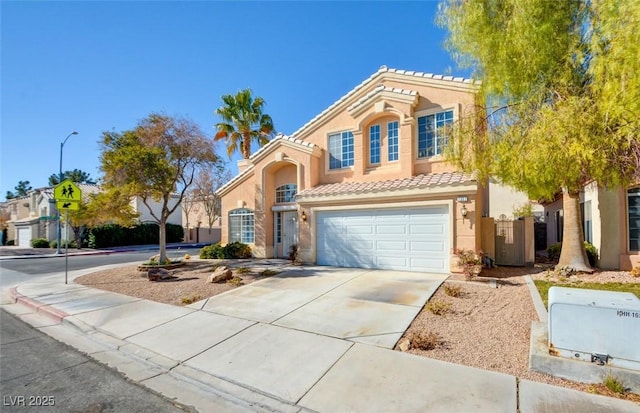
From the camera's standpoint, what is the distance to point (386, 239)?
488 inches

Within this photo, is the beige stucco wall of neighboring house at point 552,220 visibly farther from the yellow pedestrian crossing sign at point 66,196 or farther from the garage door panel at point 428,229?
the yellow pedestrian crossing sign at point 66,196

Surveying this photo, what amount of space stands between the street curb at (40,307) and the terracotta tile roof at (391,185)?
9.34 metres

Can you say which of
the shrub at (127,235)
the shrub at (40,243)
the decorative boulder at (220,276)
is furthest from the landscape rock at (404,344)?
the shrub at (40,243)

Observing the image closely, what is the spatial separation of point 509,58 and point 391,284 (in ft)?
24.0

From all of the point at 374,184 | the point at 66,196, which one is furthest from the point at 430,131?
the point at 66,196

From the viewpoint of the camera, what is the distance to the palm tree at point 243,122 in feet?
70.6

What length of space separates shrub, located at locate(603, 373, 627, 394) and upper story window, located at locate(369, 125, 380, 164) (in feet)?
36.7

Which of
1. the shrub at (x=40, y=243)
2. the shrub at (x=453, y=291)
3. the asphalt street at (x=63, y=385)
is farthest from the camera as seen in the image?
the shrub at (x=40, y=243)

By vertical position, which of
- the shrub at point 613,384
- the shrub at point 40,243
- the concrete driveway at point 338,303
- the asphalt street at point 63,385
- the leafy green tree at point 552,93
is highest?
the leafy green tree at point 552,93

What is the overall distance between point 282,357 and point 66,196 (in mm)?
10496

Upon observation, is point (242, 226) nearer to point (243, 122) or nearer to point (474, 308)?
point (243, 122)

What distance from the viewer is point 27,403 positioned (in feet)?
13.3

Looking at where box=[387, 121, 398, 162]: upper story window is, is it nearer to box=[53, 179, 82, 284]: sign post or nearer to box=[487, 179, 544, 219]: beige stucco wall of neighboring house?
box=[487, 179, 544, 219]: beige stucco wall of neighboring house

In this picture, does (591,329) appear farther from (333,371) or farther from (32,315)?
(32,315)
